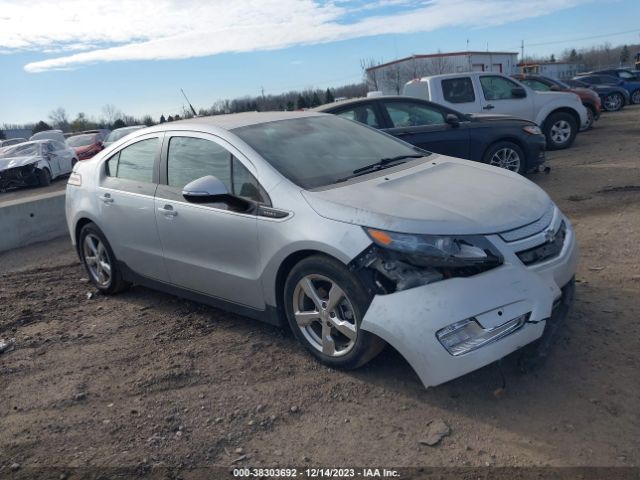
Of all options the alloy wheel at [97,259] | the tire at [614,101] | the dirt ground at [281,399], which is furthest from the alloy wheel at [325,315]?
the tire at [614,101]

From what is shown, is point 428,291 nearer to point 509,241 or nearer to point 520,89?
A: point 509,241

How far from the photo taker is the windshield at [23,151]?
754 inches

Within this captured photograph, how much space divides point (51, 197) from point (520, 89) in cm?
913

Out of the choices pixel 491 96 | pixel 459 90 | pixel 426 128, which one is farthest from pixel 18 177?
pixel 426 128

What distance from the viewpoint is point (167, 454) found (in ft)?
10.00

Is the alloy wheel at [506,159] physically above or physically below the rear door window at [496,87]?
below

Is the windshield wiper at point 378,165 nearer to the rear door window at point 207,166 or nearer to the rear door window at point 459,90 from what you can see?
the rear door window at point 207,166

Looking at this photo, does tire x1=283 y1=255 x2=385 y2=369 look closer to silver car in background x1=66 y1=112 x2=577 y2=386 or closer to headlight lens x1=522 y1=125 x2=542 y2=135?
silver car in background x1=66 y1=112 x2=577 y2=386

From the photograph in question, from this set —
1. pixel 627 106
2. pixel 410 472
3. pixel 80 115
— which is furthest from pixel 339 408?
pixel 80 115

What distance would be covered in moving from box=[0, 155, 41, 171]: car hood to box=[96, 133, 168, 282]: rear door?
14.6 m

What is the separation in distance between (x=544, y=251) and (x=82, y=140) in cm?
2367

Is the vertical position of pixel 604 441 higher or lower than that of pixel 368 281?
lower

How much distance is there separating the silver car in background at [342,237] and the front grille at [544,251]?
0.01 meters

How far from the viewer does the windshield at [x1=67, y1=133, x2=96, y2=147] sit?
2373 cm
